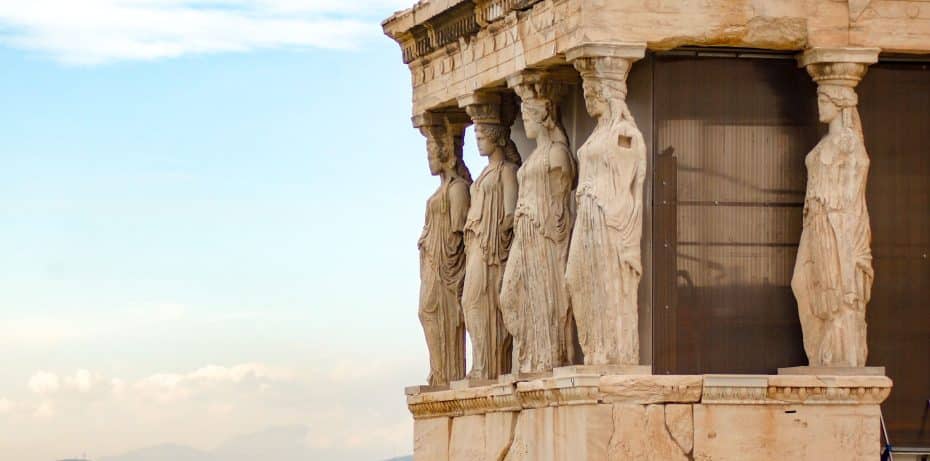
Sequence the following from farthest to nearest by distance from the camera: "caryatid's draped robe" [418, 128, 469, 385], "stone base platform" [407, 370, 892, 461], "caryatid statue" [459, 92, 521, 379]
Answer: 1. "caryatid's draped robe" [418, 128, 469, 385]
2. "caryatid statue" [459, 92, 521, 379]
3. "stone base platform" [407, 370, 892, 461]

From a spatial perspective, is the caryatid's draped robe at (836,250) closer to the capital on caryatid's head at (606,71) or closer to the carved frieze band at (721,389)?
the carved frieze band at (721,389)

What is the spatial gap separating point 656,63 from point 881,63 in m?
1.94

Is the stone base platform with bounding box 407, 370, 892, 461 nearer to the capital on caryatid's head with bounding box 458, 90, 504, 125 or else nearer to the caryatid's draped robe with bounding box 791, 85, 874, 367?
the caryatid's draped robe with bounding box 791, 85, 874, 367

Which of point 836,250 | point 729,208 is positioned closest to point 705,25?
point 729,208

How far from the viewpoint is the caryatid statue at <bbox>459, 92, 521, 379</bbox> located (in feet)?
91.4

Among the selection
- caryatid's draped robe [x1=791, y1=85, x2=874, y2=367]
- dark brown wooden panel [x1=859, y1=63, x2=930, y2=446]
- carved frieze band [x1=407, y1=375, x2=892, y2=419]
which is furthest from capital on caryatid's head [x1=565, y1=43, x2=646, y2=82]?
carved frieze band [x1=407, y1=375, x2=892, y2=419]

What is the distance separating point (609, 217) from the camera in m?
25.5

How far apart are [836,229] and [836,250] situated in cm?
17

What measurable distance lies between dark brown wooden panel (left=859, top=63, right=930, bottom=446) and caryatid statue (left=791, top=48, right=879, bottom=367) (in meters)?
0.48

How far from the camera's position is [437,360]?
2959 centimetres

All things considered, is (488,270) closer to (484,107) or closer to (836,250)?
(484,107)

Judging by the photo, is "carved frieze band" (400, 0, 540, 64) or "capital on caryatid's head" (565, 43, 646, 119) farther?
"carved frieze band" (400, 0, 540, 64)

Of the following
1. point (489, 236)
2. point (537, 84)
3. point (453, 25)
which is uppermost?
point (453, 25)

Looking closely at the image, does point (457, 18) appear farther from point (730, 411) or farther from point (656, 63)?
point (730, 411)
